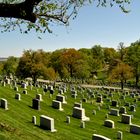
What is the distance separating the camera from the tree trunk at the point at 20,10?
1261 cm

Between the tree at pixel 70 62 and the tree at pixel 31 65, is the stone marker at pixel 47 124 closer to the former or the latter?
the tree at pixel 31 65

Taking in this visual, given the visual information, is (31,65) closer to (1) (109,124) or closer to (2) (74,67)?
(2) (74,67)

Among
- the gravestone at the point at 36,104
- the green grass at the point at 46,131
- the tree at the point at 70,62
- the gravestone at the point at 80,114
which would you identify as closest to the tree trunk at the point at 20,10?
the green grass at the point at 46,131

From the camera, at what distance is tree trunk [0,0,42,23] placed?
12607mm

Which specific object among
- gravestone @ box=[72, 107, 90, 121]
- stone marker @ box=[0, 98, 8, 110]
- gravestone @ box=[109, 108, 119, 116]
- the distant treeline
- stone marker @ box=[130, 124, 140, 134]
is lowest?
stone marker @ box=[130, 124, 140, 134]

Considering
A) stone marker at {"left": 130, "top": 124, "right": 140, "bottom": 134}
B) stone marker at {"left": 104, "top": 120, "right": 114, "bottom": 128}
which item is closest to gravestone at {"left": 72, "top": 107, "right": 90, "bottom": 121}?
stone marker at {"left": 104, "top": 120, "right": 114, "bottom": 128}

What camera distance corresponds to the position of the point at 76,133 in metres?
21.8

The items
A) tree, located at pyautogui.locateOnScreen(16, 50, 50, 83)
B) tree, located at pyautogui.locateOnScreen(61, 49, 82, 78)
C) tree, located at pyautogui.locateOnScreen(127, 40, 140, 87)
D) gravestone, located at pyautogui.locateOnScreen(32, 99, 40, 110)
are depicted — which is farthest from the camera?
tree, located at pyautogui.locateOnScreen(61, 49, 82, 78)

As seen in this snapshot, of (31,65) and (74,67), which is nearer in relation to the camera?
(31,65)

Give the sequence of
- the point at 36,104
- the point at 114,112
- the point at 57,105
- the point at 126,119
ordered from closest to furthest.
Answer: the point at 36,104 → the point at 126,119 → the point at 57,105 → the point at 114,112

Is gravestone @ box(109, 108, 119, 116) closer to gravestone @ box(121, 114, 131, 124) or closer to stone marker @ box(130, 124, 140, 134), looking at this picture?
gravestone @ box(121, 114, 131, 124)

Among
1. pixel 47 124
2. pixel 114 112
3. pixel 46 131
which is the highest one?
pixel 47 124

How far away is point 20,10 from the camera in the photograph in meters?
12.8

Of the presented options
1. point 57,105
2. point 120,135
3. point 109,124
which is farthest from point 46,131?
point 57,105
